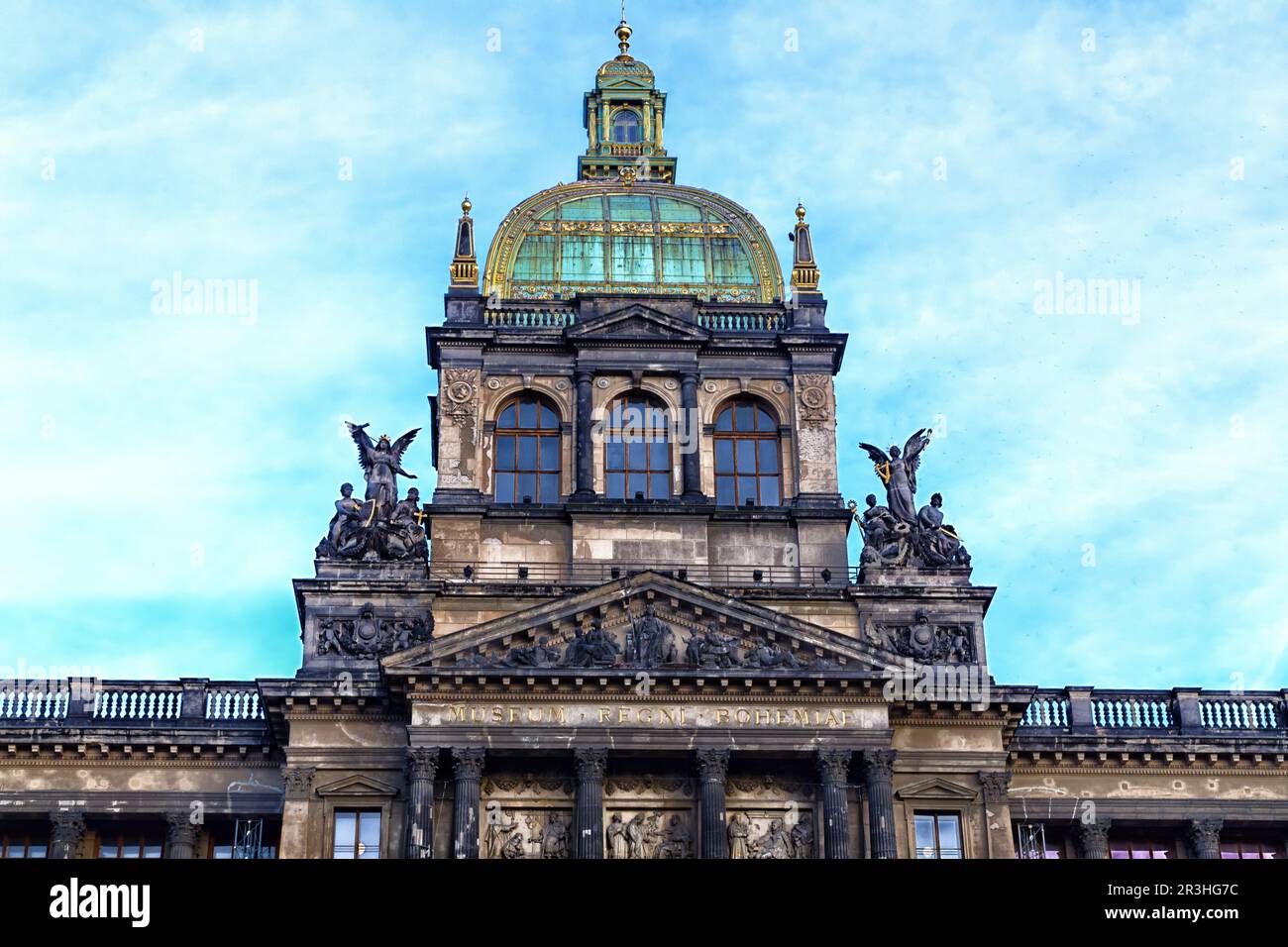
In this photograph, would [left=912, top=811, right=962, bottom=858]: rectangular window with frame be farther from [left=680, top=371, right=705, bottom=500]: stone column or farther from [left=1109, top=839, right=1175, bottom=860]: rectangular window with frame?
[left=680, top=371, right=705, bottom=500]: stone column

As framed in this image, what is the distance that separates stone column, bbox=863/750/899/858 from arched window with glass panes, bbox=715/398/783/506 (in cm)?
948

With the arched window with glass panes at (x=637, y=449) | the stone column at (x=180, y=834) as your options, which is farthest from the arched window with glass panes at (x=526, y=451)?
the stone column at (x=180, y=834)

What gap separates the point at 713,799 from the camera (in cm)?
4750

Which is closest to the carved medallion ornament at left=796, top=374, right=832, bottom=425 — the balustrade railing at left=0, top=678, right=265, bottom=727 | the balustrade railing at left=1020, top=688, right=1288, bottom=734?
the balustrade railing at left=1020, top=688, right=1288, bottom=734

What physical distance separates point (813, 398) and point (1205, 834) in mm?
14944

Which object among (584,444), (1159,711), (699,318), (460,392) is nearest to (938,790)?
(1159,711)

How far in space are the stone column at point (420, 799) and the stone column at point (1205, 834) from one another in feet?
61.4

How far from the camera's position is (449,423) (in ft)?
182

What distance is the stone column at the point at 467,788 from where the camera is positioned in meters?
47.0

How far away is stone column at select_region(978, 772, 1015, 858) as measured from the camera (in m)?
48.8

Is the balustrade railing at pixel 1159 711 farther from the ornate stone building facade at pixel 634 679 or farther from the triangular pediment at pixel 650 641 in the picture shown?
the triangular pediment at pixel 650 641
